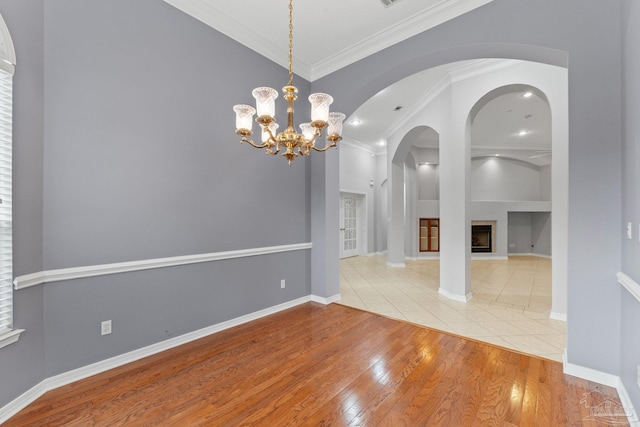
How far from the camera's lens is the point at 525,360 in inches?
94.6

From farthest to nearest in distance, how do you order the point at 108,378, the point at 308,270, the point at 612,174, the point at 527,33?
the point at 308,270, the point at 527,33, the point at 108,378, the point at 612,174

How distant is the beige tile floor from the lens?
294 centimetres

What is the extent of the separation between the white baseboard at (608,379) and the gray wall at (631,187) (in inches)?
2.9

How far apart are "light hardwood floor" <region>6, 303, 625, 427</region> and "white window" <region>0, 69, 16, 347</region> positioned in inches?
23.9

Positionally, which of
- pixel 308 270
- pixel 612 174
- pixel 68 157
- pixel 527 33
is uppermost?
pixel 527 33

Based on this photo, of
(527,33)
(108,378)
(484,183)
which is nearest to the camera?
(108,378)

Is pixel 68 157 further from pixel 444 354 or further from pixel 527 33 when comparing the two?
pixel 527 33

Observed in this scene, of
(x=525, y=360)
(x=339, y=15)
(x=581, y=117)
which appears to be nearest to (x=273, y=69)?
(x=339, y=15)

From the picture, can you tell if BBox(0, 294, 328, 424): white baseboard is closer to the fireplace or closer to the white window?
the white window

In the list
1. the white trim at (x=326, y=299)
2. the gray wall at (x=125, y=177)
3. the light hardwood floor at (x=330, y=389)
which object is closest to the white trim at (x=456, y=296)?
the light hardwood floor at (x=330, y=389)

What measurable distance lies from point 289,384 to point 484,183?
32.0 feet

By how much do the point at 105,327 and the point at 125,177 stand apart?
4.19 ft

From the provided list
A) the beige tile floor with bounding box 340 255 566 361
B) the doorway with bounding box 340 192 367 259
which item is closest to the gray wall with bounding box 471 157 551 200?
the beige tile floor with bounding box 340 255 566 361

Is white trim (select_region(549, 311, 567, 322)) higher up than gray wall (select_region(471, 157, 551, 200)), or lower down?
lower down
